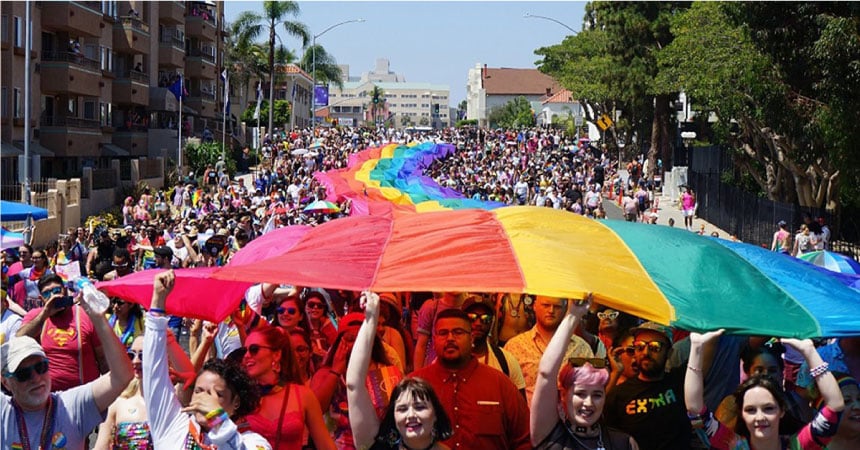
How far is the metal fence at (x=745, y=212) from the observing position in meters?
30.3

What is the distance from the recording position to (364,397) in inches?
238

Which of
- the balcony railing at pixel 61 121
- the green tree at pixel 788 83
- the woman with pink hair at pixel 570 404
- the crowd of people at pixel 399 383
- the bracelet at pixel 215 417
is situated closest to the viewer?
the bracelet at pixel 215 417

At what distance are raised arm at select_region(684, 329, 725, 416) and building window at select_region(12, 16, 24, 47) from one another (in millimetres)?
34824

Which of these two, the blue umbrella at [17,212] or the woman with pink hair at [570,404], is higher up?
the blue umbrella at [17,212]

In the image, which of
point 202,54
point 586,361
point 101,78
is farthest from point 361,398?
point 202,54

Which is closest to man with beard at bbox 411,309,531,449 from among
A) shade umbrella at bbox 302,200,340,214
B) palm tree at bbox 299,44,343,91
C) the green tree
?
the green tree

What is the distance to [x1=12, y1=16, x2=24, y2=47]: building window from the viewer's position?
3794 cm

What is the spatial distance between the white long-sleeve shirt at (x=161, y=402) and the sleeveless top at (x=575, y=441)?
141cm

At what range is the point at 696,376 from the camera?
6496mm

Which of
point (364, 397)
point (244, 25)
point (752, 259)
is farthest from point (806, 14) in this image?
point (244, 25)

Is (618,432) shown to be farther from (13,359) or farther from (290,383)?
(13,359)

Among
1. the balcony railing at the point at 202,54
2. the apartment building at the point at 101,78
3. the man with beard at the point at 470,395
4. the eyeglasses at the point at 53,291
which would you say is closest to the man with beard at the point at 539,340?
the man with beard at the point at 470,395

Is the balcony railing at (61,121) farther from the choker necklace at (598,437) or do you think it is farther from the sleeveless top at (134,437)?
the choker necklace at (598,437)

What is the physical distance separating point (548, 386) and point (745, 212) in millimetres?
32804
